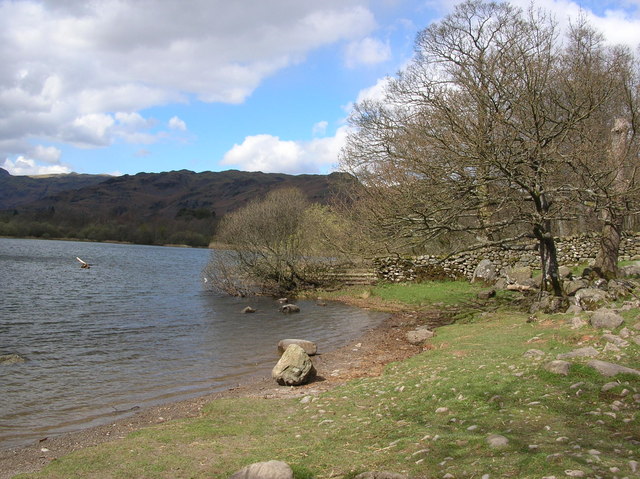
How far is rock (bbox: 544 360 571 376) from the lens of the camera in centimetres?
782

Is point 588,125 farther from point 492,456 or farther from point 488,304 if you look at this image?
point 492,456

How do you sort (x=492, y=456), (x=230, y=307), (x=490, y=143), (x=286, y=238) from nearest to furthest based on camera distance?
1. (x=492, y=456)
2. (x=490, y=143)
3. (x=230, y=307)
4. (x=286, y=238)

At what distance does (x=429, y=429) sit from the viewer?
651 centimetres

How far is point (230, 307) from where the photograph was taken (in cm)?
3105

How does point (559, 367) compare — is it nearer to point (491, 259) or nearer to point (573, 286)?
point (573, 286)

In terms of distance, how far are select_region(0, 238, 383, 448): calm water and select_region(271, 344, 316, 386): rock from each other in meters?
1.61

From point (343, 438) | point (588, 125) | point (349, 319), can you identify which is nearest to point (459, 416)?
point (343, 438)

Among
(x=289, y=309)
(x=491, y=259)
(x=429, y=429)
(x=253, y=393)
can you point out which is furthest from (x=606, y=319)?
(x=491, y=259)

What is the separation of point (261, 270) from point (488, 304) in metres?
18.9

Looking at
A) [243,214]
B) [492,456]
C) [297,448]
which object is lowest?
[297,448]

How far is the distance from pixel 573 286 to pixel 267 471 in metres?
18.1

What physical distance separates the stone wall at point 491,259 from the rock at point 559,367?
18490mm

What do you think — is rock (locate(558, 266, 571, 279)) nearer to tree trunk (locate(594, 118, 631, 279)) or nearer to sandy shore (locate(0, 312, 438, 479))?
tree trunk (locate(594, 118, 631, 279))

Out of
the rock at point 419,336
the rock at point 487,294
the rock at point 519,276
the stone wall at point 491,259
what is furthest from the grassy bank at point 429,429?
the stone wall at point 491,259
